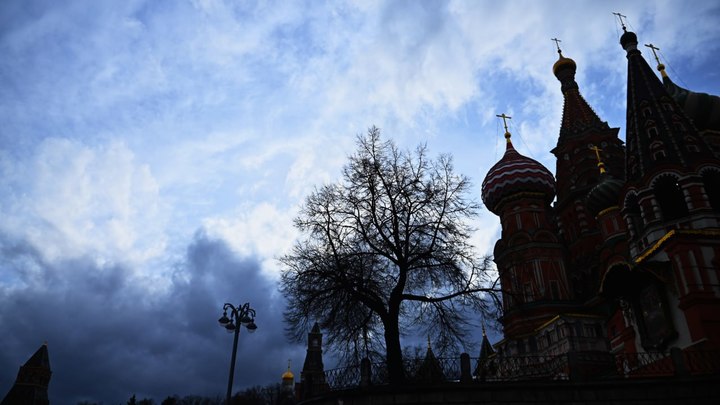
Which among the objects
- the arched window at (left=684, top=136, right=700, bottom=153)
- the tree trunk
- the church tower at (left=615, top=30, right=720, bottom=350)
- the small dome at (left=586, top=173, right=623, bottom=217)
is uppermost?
the small dome at (left=586, top=173, right=623, bottom=217)

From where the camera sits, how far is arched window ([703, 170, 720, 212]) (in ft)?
75.2

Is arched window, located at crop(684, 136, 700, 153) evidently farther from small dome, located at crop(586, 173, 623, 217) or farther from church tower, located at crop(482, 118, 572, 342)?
church tower, located at crop(482, 118, 572, 342)

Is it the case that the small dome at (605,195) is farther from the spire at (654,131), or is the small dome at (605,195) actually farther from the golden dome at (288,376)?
the golden dome at (288,376)

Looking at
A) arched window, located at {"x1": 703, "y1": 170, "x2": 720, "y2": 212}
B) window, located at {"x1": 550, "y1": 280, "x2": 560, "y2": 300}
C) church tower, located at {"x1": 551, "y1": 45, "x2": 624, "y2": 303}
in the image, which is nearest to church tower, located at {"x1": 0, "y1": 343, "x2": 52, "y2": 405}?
window, located at {"x1": 550, "y1": 280, "x2": 560, "y2": 300}

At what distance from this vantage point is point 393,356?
1625cm

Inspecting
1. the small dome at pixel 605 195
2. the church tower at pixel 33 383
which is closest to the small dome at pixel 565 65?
the small dome at pixel 605 195

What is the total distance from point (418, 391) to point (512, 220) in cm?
2908

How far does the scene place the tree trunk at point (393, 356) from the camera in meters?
15.9

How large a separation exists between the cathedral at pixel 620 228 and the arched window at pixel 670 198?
0.06m

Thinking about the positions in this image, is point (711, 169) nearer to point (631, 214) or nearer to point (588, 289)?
point (631, 214)

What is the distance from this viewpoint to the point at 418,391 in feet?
45.0

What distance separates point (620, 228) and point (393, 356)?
72.6 ft

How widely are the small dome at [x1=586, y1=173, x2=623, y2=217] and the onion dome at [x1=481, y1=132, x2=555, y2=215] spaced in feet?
22.1

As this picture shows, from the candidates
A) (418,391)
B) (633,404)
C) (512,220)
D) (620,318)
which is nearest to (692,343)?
(620,318)
